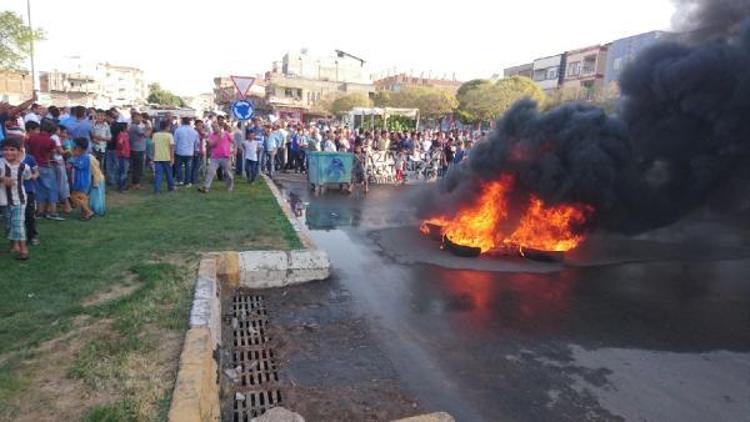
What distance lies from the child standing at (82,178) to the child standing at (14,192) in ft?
8.03

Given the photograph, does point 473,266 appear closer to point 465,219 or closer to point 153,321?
point 465,219

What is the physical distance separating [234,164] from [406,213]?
255 inches

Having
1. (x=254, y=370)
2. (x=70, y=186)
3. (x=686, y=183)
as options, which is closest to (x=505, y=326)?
(x=254, y=370)

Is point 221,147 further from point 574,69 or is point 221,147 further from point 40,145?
point 574,69

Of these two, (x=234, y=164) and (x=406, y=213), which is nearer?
(x=406, y=213)

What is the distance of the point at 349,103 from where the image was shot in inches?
2095

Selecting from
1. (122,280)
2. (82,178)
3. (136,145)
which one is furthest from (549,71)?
(122,280)

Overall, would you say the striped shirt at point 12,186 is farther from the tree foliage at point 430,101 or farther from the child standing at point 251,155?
the tree foliage at point 430,101

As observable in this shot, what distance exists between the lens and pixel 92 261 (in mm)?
6133

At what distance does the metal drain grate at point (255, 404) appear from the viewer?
3.69 metres

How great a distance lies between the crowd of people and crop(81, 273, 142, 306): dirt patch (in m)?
1.59

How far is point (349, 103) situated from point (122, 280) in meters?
49.2

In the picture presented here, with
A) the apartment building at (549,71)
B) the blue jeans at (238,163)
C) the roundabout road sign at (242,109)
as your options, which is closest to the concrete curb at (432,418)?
the roundabout road sign at (242,109)

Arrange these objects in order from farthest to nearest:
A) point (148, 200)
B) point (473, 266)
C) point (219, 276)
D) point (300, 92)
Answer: point (300, 92) → point (148, 200) → point (473, 266) → point (219, 276)
